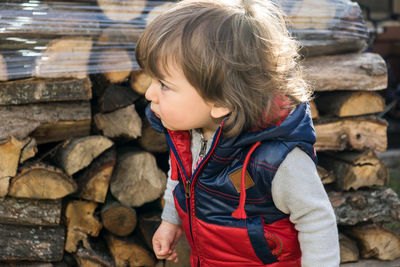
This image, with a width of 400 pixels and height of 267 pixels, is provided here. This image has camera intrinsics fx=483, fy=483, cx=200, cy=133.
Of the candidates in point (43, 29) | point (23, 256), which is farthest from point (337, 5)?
point (23, 256)

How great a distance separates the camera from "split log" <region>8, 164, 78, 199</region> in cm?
188

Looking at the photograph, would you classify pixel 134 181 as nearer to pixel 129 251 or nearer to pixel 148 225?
pixel 148 225

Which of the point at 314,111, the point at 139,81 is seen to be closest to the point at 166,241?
the point at 139,81

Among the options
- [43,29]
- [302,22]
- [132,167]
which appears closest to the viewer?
[43,29]

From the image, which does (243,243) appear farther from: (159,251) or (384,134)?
(384,134)

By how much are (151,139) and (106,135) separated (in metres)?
0.22

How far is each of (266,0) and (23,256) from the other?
4.52 ft

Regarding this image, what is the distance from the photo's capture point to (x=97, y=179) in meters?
2.01

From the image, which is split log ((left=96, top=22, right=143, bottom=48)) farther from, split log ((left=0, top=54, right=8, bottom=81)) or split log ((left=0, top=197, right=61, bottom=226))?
split log ((left=0, top=197, right=61, bottom=226))

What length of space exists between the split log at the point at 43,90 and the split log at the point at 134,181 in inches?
13.2

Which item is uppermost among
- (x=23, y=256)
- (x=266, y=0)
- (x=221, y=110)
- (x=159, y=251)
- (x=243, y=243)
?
(x=266, y=0)

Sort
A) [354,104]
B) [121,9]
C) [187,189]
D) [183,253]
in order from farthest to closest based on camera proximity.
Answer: [354,104] < [183,253] < [121,9] < [187,189]

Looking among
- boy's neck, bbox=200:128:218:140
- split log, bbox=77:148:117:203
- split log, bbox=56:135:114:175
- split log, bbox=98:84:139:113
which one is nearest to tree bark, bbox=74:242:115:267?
split log, bbox=77:148:117:203

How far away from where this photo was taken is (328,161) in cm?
245
